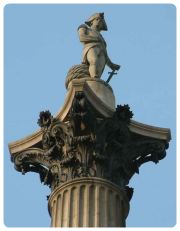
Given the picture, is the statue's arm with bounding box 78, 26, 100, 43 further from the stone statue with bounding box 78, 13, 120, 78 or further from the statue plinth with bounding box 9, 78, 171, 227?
the statue plinth with bounding box 9, 78, 171, 227

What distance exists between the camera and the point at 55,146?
2275 cm

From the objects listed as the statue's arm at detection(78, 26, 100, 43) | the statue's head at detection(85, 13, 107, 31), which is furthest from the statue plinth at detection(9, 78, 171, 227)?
the statue's head at detection(85, 13, 107, 31)

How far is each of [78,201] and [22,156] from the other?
2903mm

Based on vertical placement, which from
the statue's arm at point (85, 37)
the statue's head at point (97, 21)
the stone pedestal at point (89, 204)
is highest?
the statue's head at point (97, 21)

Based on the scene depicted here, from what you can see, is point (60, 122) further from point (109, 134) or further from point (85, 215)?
point (85, 215)

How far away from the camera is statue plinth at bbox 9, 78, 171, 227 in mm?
21594

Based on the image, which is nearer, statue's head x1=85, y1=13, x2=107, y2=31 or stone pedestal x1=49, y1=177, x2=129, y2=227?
stone pedestal x1=49, y1=177, x2=129, y2=227

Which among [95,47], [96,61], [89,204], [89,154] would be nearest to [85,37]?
[95,47]

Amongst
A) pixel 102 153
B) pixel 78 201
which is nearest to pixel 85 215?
pixel 78 201

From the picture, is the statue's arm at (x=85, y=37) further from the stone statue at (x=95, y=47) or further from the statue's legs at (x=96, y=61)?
the statue's legs at (x=96, y=61)

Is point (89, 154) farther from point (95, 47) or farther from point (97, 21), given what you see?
point (97, 21)

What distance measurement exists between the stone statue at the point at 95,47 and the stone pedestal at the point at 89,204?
171 inches

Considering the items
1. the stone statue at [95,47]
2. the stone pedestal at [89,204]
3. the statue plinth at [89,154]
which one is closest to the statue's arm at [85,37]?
the stone statue at [95,47]

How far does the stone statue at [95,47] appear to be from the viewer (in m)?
25.5
